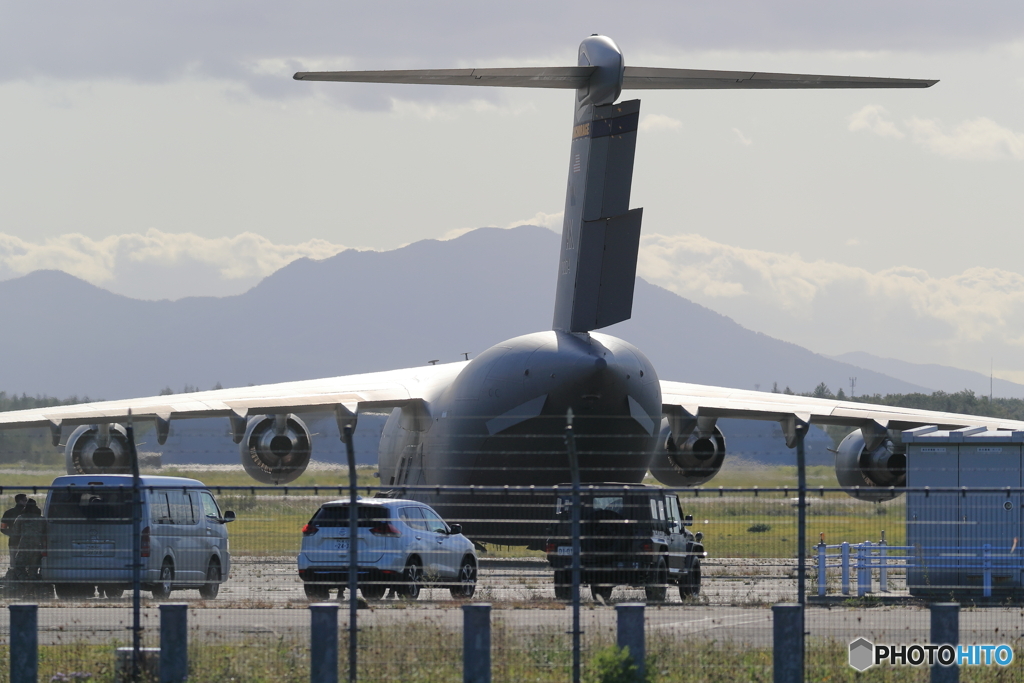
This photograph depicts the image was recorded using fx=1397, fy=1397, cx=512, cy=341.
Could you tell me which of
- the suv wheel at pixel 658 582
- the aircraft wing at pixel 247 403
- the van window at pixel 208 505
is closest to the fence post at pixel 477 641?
the suv wheel at pixel 658 582

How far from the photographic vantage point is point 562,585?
13117 millimetres

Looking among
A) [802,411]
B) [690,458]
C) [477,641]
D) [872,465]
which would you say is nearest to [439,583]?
[477,641]

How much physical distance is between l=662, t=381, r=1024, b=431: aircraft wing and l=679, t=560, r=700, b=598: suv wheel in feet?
42.3

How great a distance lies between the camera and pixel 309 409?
2636 cm

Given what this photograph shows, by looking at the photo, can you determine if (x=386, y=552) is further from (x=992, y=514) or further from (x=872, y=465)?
(x=872, y=465)

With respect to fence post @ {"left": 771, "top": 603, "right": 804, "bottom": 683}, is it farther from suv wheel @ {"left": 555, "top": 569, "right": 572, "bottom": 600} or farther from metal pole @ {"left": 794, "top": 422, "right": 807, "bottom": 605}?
suv wheel @ {"left": 555, "top": 569, "right": 572, "bottom": 600}

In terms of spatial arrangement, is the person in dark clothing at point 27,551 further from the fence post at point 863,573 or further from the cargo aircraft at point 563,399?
the fence post at point 863,573

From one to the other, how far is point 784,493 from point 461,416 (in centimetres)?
1178

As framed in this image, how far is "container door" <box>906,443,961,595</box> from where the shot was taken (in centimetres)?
1936

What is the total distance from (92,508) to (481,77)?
9249 millimetres

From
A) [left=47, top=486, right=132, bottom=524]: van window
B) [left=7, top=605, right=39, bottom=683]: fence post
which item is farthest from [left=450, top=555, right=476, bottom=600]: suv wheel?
[left=7, top=605, right=39, bottom=683]: fence post

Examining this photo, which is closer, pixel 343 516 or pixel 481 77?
pixel 343 516

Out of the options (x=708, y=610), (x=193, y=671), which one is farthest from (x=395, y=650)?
(x=708, y=610)

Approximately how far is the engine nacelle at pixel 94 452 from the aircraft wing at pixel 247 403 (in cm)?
51
